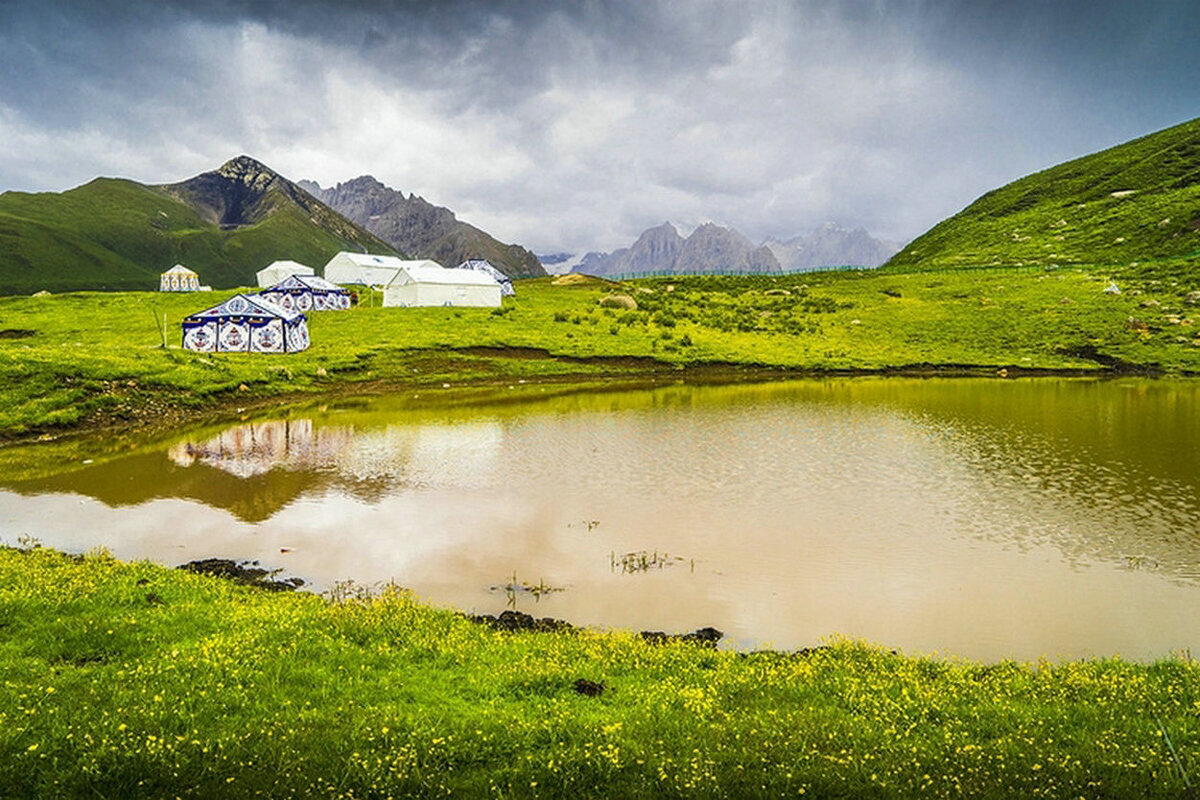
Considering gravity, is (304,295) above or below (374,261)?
below

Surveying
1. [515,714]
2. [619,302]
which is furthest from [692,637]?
[619,302]

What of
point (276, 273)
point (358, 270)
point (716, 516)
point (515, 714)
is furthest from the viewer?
point (276, 273)

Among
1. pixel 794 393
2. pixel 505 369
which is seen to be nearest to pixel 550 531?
pixel 794 393

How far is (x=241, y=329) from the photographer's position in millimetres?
71750

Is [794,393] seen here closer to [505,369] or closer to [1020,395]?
[1020,395]

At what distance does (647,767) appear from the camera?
356 inches

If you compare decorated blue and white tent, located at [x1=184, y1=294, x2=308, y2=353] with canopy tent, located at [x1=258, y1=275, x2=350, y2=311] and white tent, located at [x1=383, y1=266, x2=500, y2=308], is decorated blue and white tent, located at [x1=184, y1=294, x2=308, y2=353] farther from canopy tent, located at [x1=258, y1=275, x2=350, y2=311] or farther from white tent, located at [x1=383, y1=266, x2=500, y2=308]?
white tent, located at [x1=383, y1=266, x2=500, y2=308]

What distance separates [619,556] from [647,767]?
11.3m

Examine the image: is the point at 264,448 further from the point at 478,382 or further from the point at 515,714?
the point at 515,714

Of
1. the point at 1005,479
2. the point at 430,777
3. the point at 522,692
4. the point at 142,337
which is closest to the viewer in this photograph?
the point at 430,777

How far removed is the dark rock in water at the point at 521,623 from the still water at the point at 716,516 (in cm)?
72

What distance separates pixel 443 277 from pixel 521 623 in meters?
96.5

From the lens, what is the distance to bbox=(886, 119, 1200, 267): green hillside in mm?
123500

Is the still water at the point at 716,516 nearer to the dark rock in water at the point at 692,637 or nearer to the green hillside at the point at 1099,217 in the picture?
the dark rock in water at the point at 692,637
